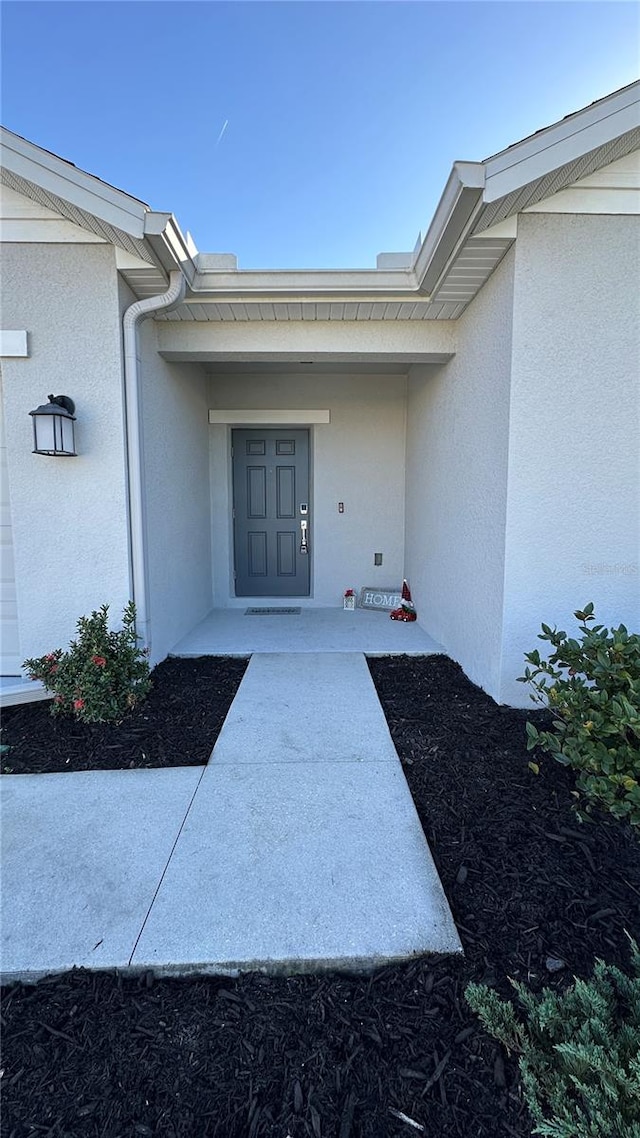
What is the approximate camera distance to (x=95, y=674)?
10.8 feet

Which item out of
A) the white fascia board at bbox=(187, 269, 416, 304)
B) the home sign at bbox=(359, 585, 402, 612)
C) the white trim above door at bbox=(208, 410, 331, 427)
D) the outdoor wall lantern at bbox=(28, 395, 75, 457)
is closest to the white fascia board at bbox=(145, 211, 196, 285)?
the white fascia board at bbox=(187, 269, 416, 304)

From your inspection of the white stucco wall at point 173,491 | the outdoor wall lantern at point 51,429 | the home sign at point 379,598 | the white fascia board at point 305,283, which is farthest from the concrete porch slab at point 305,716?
the white fascia board at point 305,283

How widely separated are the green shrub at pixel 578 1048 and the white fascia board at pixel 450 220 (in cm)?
356

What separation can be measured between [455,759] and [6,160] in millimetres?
4563

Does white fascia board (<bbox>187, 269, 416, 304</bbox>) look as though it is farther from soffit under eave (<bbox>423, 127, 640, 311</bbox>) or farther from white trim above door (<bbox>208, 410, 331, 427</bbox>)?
white trim above door (<bbox>208, 410, 331, 427</bbox>)

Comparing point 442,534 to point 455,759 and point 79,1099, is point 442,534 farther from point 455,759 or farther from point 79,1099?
point 79,1099

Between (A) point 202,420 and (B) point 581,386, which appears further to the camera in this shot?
(A) point 202,420

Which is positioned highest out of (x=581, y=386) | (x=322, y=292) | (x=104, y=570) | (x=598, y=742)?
(x=322, y=292)

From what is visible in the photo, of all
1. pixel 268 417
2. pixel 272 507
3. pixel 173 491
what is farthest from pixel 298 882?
pixel 268 417

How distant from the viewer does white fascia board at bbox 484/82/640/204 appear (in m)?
2.78

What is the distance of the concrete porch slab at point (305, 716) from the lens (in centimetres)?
292

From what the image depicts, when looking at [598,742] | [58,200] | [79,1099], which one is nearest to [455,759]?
[598,742]

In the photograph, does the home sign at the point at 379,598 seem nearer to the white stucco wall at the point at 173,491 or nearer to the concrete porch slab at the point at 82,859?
the white stucco wall at the point at 173,491

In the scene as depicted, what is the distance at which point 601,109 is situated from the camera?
2.79 meters
